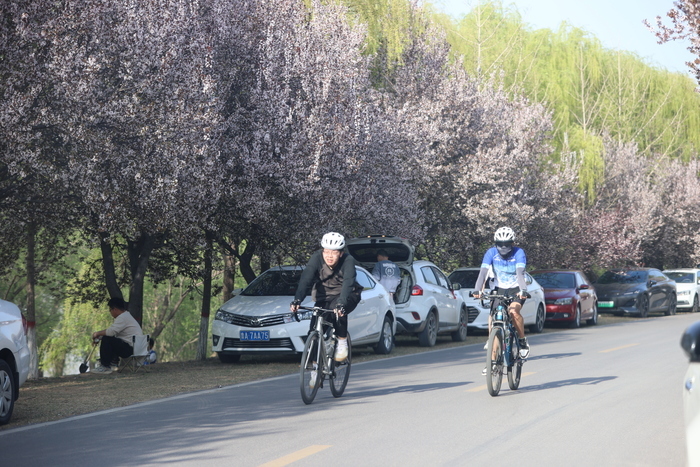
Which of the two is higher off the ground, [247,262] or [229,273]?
[247,262]

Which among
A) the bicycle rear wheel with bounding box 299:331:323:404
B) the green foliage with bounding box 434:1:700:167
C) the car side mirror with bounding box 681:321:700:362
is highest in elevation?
the green foliage with bounding box 434:1:700:167

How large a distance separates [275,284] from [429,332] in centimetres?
434

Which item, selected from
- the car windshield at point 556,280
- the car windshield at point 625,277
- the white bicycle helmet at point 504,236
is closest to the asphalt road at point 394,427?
the white bicycle helmet at point 504,236

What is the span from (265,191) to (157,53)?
13.5 ft

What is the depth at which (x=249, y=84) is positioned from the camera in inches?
722

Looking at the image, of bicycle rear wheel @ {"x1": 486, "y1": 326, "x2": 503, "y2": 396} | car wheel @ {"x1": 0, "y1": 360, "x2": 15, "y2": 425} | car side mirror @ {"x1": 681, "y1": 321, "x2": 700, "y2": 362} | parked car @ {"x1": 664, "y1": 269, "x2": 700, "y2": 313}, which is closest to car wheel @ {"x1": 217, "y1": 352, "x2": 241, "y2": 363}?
bicycle rear wheel @ {"x1": 486, "y1": 326, "x2": 503, "y2": 396}

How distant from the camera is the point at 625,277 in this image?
3359cm

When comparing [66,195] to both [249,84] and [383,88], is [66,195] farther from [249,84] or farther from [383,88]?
[383,88]

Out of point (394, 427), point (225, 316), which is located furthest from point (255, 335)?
point (394, 427)

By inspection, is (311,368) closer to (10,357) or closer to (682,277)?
(10,357)

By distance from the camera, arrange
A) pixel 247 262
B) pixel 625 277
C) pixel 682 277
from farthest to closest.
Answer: pixel 682 277
pixel 625 277
pixel 247 262

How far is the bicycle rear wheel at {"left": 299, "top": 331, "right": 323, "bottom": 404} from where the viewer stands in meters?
10.1

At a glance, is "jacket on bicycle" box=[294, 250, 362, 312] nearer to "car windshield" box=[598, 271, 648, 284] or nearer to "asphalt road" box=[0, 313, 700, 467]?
"asphalt road" box=[0, 313, 700, 467]

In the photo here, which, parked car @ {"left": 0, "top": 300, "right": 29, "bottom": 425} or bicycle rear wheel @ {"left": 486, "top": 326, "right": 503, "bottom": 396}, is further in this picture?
bicycle rear wheel @ {"left": 486, "top": 326, "right": 503, "bottom": 396}
